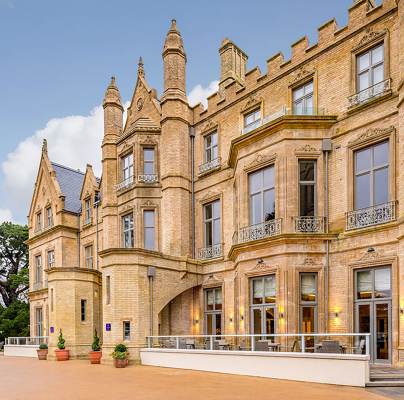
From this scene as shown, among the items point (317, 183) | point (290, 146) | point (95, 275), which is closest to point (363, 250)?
point (317, 183)

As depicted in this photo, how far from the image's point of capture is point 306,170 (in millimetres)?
17516

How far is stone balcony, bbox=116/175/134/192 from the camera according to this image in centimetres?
2481

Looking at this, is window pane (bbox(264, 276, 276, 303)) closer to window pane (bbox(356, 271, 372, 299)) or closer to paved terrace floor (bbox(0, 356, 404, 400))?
window pane (bbox(356, 271, 372, 299))

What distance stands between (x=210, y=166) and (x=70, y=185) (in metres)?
17.3

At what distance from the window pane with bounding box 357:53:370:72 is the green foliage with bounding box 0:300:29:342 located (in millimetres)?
34437

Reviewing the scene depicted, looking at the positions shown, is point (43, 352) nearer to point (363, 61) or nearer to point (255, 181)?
point (255, 181)

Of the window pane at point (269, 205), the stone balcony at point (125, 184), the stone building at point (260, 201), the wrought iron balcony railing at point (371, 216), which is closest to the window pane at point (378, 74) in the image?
the stone building at point (260, 201)

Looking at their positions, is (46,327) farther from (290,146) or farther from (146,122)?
(290,146)

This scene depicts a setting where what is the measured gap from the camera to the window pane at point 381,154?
618 inches

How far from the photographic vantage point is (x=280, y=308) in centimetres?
1661

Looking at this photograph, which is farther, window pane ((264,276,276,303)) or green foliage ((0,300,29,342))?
green foliage ((0,300,29,342))

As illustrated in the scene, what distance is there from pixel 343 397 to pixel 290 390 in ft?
5.11

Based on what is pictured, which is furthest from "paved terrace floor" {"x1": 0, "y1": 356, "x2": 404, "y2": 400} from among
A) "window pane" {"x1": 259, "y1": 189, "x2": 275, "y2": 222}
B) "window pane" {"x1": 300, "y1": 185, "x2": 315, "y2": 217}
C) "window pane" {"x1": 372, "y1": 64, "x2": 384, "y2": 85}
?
"window pane" {"x1": 372, "y1": 64, "x2": 384, "y2": 85}

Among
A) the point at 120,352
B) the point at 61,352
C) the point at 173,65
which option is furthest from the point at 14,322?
the point at 173,65
